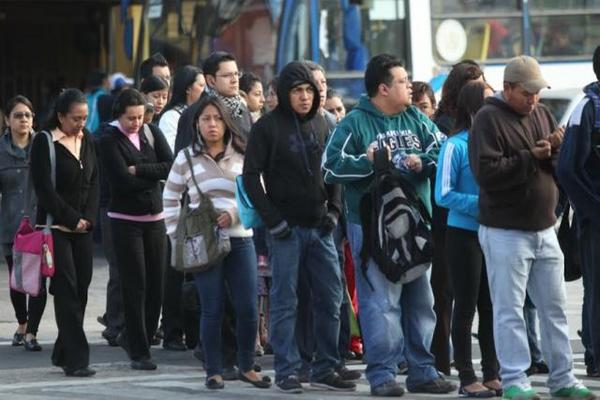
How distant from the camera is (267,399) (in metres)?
9.57

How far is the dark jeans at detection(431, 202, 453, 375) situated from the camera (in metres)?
10.4

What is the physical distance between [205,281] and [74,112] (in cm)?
153

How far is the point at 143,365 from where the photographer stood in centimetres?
1100

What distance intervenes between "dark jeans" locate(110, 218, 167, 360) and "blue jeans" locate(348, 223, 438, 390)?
1830mm

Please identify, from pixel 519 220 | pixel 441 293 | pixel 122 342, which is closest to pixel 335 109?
pixel 441 293

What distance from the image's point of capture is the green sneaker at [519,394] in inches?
354

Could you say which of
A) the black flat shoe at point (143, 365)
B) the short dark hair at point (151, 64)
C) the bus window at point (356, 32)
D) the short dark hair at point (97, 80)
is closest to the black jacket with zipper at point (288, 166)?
the black flat shoe at point (143, 365)

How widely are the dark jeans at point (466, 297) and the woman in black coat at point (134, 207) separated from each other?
2.25 m

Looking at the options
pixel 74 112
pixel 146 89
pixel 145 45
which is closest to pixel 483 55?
pixel 145 45

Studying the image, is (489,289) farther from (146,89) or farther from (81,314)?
(146,89)

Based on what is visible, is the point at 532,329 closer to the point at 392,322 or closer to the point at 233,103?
the point at 392,322

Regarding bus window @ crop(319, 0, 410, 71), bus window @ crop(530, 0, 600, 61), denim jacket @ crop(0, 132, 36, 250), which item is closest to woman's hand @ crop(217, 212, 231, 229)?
denim jacket @ crop(0, 132, 36, 250)

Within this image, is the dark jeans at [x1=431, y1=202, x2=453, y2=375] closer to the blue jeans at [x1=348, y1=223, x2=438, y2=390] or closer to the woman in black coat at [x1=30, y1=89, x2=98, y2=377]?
the blue jeans at [x1=348, y1=223, x2=438, y2=390]

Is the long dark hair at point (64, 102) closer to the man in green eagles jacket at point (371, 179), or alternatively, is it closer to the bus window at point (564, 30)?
the man in green eagles jacket at point (371, 179)
